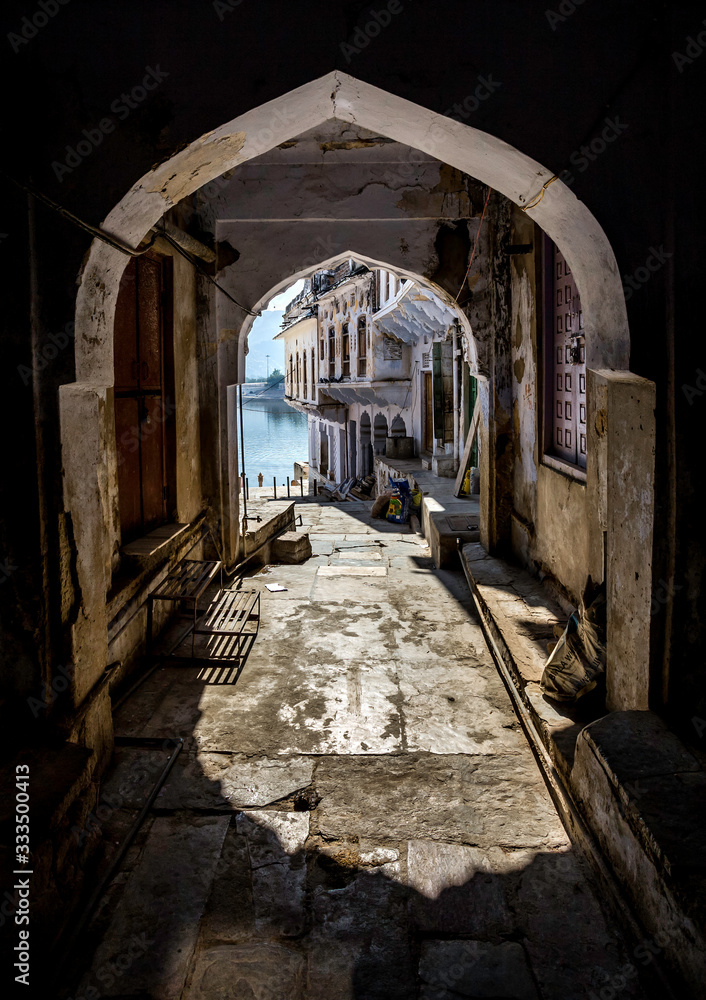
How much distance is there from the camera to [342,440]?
78.4 feet

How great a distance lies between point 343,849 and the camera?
287cm

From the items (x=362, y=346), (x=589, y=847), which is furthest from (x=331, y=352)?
(x=589, y=847)

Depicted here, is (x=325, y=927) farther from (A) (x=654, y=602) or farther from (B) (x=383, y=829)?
(A) (x=654, y=602)

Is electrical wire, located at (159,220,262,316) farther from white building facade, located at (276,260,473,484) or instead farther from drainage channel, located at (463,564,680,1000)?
white building facade, located at (276,260,473,484)

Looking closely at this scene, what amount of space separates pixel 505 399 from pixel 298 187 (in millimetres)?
2747

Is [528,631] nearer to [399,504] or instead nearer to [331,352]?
[399,504]

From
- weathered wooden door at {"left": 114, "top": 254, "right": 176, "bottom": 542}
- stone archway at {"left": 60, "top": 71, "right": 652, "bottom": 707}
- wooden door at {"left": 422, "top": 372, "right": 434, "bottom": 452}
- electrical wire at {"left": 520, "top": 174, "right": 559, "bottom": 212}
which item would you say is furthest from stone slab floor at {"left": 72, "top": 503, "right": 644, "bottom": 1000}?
wooden door at {"left": 422, "top": 372, "right": 434, "bottom": 452}

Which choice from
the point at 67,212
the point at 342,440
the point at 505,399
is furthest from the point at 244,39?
the point at 342,440

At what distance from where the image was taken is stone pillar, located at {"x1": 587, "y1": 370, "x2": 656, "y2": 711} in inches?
107

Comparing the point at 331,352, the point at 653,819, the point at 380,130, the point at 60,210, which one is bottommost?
the point at 653,819

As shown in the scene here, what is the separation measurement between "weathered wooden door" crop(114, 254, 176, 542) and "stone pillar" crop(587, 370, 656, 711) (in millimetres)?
3153

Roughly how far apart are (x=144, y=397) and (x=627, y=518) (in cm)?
372

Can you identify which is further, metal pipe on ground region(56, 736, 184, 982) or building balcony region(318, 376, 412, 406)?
building balcony region(318, 376, 412, 406)

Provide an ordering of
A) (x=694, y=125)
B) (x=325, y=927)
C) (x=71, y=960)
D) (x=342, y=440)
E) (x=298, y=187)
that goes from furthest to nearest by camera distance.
A: (x=342, y=440), (x=298, y=187), (x=694, y=125), (x=325, y=927), (x=71, y=960)
